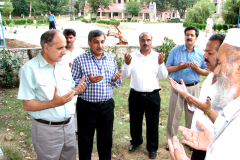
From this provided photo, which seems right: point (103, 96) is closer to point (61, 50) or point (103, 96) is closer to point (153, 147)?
point (61, 50)

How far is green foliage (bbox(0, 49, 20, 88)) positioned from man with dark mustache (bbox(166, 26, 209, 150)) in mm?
4880

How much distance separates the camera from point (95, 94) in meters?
2.86

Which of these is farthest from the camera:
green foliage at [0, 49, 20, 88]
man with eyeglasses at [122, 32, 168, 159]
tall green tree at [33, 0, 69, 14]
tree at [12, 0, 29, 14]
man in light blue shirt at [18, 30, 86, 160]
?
tree at [12, 0, 29, 14]

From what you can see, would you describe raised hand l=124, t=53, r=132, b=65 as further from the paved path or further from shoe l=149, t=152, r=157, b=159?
the paved path

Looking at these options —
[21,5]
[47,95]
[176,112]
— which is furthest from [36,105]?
[21,5]

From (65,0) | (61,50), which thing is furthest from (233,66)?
(65,0)

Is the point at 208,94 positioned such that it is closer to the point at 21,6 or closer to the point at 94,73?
the point at 94,73

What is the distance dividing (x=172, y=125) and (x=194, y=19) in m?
28.0

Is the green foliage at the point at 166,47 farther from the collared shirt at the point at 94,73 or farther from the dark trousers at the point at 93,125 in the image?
the dark trousers at the point at 93,125

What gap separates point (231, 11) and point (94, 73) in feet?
77.8

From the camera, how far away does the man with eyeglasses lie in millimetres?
3395

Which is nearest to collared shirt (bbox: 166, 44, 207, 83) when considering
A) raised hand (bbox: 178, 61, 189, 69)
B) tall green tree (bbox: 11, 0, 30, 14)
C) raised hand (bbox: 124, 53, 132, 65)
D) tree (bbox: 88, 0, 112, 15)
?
raised hand (bbox: 178, 61, 189, 69)

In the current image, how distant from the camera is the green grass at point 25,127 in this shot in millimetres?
3549

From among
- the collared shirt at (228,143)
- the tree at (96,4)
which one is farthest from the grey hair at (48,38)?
the tree at (96,4)
